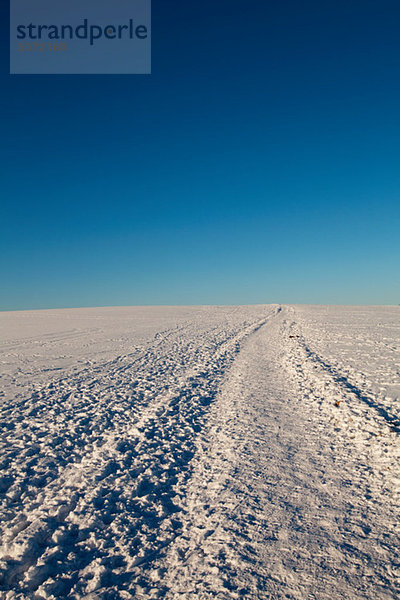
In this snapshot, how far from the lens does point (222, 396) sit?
8391 millimetres

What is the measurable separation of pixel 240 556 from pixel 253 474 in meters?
1.48

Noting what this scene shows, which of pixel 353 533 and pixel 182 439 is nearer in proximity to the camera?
pixel 353 533

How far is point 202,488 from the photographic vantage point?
176 inches

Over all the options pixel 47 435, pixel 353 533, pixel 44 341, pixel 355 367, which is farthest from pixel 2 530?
pixel 44 341

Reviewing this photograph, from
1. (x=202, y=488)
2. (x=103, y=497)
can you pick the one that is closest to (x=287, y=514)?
(x=202, y=488)

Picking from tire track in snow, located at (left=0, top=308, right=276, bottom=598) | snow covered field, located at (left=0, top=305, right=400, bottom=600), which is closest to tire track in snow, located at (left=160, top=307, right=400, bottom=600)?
snow covered field, located at (left=0, top=305, right=400, bottom=600)

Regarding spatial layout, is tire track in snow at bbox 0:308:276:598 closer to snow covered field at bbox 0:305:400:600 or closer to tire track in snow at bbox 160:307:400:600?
snow covered field at bbox 0:305:400:600

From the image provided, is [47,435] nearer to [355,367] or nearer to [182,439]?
[182,439]

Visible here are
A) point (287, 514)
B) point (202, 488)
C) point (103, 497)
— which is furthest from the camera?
point (202, 488)

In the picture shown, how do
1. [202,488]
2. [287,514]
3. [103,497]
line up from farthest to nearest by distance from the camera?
[202,488] → [103,497] → [287,514]

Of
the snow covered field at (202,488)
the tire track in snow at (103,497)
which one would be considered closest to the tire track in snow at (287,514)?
the snow covered field at (202,488)

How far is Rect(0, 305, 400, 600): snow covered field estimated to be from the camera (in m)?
3.10

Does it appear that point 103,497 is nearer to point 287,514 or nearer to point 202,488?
point 202,488

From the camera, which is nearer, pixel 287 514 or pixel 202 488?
pixel 287 514
